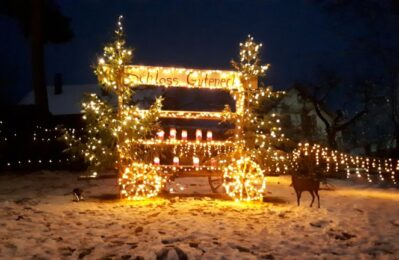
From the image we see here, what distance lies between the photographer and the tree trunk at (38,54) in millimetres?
24873

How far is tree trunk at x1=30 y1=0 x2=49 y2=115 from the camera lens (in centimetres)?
2487

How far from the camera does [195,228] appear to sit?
8.92 metres

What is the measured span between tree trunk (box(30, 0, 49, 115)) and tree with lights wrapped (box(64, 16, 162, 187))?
12.9 meters

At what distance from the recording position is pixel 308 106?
3738 cm

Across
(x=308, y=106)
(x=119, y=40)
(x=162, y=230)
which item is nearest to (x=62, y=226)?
(x=162, y=230)

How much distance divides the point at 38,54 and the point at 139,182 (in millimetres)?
15432

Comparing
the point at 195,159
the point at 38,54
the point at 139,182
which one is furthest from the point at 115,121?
the point at 38,54

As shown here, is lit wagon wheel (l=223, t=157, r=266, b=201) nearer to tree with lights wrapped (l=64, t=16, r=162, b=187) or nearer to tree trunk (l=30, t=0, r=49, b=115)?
tree with lights wrapped (l=64, t=16, r=162, b=187)

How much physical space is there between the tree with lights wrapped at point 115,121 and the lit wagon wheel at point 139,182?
3cm

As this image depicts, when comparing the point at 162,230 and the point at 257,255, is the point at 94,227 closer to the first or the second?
the point at 162,230

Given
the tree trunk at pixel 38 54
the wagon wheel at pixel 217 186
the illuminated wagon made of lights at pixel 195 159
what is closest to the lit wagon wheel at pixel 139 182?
the illuminated wagon made of lights at pixel 195 159

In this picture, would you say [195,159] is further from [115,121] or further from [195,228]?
[195,228]

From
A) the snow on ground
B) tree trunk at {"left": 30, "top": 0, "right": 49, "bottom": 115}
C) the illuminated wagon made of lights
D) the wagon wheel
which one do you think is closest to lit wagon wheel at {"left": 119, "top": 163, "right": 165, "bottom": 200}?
the illuminated wagon made of lights

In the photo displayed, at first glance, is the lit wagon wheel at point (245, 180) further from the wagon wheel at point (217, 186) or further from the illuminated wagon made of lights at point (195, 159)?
the wagon wheel at point (217, 186)
